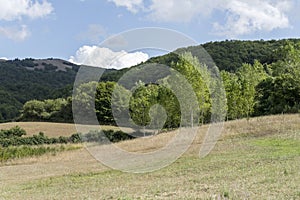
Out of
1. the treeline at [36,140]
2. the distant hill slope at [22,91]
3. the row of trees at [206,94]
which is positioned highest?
the distant hill slope at [22,91]

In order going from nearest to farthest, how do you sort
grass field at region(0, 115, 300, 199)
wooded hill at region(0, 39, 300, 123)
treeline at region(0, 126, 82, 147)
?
1. grass field at region(0, 115, 300, 199)
2. wooded hill at region(0, 39, 300, 123)
3. treeline at region(0, 126, 82, 147)

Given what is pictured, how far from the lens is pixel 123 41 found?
47.8 ft

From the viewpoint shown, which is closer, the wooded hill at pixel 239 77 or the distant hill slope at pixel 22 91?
the wooded hill at pixel 239 77

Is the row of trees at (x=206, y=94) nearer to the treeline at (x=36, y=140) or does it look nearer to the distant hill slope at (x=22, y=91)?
the treeline at (x=36, y=140)

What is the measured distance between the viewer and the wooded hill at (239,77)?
56.0m

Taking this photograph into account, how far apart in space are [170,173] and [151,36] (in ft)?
25.4

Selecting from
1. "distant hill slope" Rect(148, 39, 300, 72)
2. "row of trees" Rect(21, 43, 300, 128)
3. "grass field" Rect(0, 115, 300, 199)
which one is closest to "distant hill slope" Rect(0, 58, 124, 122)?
"distant hill slope" Rect(148, 39, 300, 72)

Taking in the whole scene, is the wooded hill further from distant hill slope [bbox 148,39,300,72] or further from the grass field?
the grass field

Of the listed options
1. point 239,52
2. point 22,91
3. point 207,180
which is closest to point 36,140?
point 207,180

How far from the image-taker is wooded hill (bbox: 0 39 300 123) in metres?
56.0

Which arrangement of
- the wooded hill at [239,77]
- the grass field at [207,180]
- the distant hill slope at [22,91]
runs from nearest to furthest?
the grass field at [207,180] → the wooded hill at [239,77] → the distant hill slope at [22,91]

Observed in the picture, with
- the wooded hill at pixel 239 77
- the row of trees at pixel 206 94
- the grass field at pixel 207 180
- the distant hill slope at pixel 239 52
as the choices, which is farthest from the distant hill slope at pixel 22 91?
the grass field at pixel 207 180

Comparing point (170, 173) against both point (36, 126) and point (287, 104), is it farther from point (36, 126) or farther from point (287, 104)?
point (36, 126)

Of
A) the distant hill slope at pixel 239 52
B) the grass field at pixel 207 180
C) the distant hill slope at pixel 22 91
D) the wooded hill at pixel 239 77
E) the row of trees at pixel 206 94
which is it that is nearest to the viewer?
the grass field at pixel 207 180
